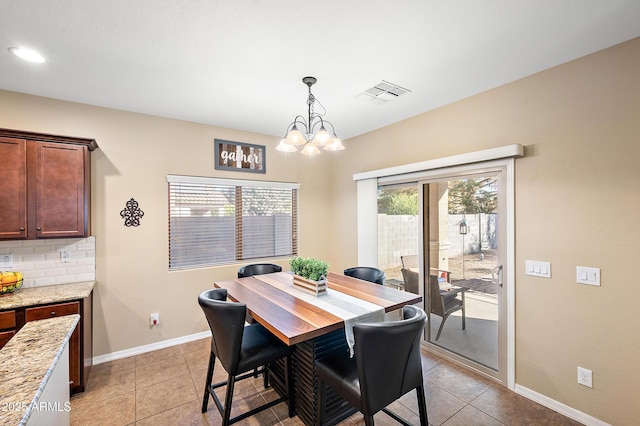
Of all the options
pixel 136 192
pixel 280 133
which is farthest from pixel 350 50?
pixel 136 192

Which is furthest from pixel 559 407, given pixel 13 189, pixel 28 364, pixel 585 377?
pixel 13 189

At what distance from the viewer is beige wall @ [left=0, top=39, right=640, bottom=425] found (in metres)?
2.04

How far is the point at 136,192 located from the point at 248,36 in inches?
90.9

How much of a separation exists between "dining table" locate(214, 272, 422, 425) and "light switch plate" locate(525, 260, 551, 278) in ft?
3.47

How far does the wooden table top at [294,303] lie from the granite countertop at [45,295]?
125cm

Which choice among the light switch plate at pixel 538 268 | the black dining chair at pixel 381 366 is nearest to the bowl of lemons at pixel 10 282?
the black dining chair at pixel 381 366

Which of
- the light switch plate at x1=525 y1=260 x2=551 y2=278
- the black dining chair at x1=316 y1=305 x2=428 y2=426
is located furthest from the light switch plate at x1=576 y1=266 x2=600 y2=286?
the black dining chair at x1=316 y1=305 x2=428 y2=426

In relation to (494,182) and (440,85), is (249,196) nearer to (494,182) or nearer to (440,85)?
(440,85)

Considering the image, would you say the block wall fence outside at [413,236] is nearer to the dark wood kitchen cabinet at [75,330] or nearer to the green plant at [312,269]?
the green plant at [312,269]

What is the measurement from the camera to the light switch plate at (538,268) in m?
2.37

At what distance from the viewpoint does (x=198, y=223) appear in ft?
12.2

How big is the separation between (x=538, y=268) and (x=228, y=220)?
3.47 metres

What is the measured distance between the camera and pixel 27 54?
2.14 m

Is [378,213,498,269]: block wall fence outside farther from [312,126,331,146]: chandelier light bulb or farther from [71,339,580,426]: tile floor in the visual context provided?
[312,126,331,146]: chandelier light bulb
